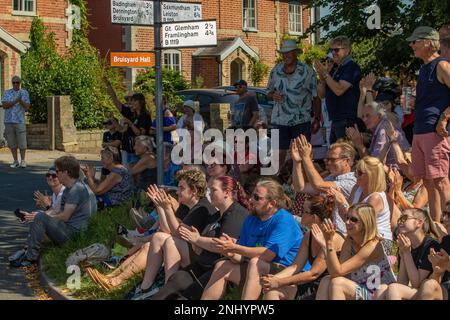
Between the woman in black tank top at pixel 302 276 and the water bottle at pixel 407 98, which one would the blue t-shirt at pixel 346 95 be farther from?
the woman in black tank top at pixel 302 276

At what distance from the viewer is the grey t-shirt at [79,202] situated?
37.0ft

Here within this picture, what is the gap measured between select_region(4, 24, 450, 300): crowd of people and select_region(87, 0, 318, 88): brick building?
23.5m

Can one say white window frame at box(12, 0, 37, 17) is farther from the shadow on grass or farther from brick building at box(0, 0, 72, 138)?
the shadow on grass

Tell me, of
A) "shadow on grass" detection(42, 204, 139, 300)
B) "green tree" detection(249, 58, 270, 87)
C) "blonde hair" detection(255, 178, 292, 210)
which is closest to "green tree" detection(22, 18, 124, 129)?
"green tree" detection(249, 58, 270, 87)

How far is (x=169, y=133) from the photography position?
16766 millimetres

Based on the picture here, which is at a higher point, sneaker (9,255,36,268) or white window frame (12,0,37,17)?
white window frame (12,0,37,17)

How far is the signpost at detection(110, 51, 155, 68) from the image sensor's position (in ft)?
36.3

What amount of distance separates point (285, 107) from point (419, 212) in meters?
5.30

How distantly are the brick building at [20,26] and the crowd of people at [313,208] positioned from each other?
18.2m

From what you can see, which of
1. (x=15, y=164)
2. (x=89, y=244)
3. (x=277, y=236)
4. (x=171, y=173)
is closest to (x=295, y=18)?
(x=15, y=164)

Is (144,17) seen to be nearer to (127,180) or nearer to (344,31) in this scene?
(127,180)

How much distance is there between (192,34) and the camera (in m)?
10.6

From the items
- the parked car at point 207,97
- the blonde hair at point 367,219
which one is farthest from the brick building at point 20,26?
the blonde hair at point 367,219

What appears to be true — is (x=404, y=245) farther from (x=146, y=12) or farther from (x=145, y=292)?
(x=146, y=12)
